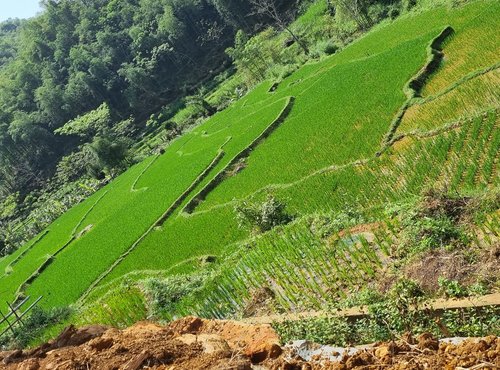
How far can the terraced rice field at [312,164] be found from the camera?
35.7 ft

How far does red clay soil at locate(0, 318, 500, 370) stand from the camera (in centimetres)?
422

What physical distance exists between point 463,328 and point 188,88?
64.9 metres

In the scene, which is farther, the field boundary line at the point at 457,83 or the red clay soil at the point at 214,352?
the field boundary line at the point at 457,83

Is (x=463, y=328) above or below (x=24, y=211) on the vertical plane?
below

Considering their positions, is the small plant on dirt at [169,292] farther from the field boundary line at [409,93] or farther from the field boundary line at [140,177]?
the field boundary line at [140,177]

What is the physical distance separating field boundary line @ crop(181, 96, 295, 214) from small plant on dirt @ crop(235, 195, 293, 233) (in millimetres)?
6508

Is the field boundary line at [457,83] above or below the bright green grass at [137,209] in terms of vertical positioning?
below

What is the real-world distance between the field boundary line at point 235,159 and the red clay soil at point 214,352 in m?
11.7

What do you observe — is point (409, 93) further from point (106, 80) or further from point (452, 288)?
point (106, 80)

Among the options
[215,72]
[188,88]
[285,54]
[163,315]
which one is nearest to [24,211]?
[188,88]

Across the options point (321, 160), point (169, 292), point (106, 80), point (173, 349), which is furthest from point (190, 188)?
point (106, 80)

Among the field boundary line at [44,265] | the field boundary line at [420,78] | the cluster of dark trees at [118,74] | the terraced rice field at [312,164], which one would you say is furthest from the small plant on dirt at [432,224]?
the cluster of dark trees at [118,74]

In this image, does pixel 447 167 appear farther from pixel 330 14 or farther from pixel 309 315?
pixel 330 14

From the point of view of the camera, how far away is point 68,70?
81125mm
